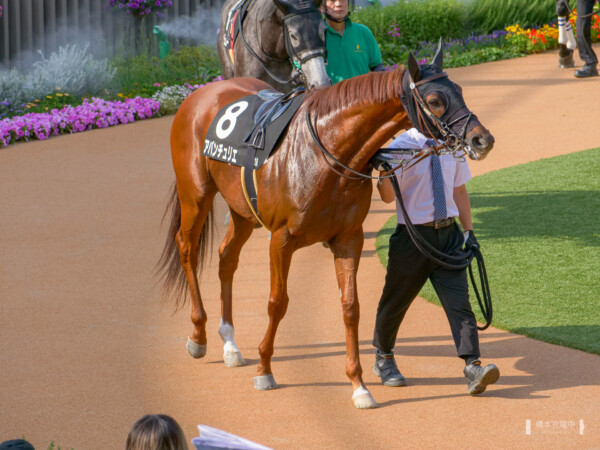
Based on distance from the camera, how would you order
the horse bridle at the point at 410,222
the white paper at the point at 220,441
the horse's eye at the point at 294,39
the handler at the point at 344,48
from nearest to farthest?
the white paper at the point at 220,441 < the horse bridle at the point at 410,222 < the horse's eye at the point at 294,39 < the handler at the point at 344,48

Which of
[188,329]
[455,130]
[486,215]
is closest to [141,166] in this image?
[486,215]

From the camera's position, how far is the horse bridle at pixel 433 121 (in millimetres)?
3980

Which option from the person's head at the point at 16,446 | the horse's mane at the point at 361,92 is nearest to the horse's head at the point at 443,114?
the horse's mane at the point at 361,92

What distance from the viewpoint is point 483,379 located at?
14.8ft

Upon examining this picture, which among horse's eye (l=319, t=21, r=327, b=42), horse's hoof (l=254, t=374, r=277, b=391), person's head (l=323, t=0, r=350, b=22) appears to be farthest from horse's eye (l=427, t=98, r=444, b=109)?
person's head (l=323, t=0, r=350, b=22)

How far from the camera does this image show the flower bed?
11016 mm

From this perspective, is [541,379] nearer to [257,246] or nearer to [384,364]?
[384,364]

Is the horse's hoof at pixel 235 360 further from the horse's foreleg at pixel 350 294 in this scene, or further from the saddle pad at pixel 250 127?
the saddle pad at pixel 250 127

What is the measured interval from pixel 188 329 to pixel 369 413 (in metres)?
1.69

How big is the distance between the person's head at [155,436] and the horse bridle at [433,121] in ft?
6.53

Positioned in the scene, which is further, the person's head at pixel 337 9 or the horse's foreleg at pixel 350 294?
the person's head at pixel 337 9

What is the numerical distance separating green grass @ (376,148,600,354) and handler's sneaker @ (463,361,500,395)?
37.0 inches

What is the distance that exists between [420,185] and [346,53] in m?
2.24

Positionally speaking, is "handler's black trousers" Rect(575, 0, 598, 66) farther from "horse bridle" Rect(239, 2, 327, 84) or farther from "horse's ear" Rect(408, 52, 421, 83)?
"horse's ear" Rect(408, 52, 421, 83)
